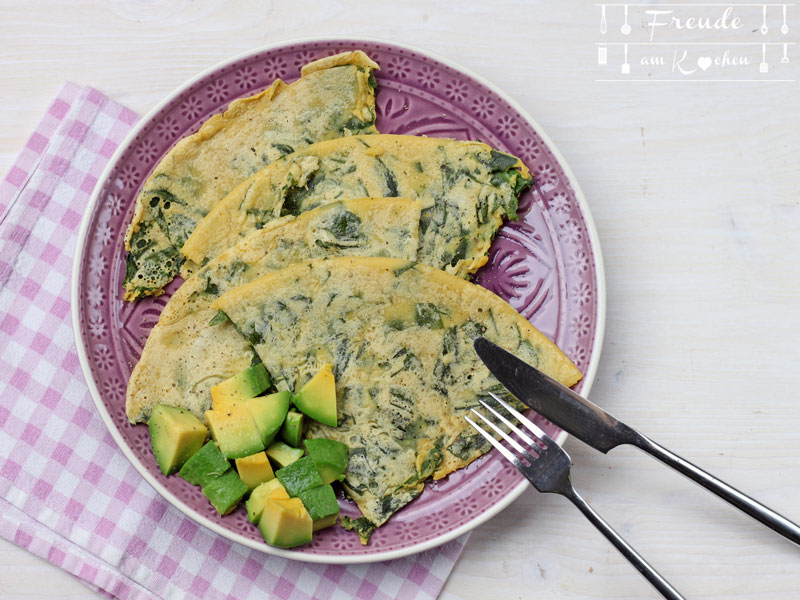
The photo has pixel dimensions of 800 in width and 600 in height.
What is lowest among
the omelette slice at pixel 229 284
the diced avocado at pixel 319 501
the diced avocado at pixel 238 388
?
the diced avocado at pixel 319 501

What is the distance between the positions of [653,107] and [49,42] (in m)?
3.13

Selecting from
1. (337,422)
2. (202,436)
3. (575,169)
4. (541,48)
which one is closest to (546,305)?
(575,169)

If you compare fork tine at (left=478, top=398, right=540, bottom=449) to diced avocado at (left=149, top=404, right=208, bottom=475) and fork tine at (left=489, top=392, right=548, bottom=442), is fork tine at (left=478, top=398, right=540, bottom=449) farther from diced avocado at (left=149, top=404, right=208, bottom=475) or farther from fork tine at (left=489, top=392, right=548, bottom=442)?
diced avocado at (left=149, top=404, right=208, bottom=475)

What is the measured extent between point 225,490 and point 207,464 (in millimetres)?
137

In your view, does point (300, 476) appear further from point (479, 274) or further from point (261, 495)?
point (479, 274)

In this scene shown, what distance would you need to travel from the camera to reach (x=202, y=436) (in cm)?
324

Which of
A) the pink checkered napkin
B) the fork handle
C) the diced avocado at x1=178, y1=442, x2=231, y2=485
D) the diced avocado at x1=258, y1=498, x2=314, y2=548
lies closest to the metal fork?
the fork handle

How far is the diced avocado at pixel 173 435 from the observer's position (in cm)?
318

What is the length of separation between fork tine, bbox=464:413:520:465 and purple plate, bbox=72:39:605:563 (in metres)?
0.10

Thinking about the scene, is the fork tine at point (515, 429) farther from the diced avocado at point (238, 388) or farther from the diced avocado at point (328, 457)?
the diced avocado at point (238, 388)

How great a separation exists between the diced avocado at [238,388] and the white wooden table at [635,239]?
129cm

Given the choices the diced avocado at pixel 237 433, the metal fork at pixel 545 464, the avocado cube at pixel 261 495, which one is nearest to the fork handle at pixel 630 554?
the metal fork at pixel 545 464

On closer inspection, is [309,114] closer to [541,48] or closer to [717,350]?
[541,48]

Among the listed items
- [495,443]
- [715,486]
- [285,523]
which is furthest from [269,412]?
[715,486]
